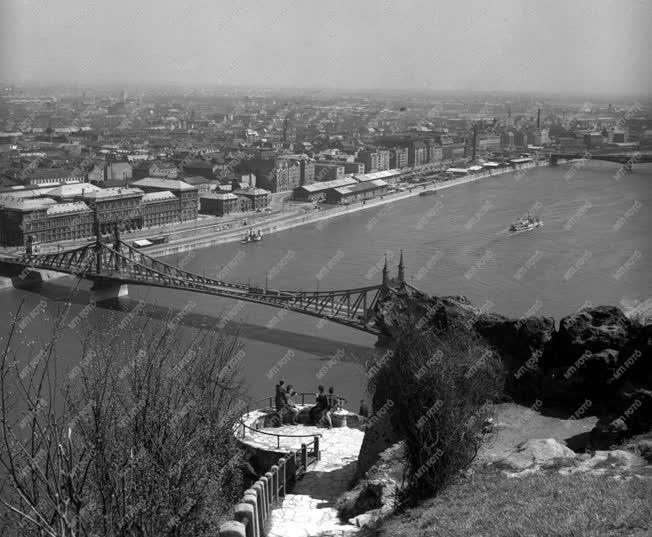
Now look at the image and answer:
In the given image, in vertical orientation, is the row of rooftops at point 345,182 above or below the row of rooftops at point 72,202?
below

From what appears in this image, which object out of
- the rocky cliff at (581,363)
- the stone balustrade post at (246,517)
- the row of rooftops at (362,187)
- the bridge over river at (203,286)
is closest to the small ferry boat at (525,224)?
the bridge over river at (203,286)

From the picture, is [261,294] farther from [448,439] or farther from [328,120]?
[328,120]

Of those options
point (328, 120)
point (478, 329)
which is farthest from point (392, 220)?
point (328, 120)

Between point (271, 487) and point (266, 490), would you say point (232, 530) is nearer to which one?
point (266, 490)

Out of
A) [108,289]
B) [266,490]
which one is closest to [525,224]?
[108,289]

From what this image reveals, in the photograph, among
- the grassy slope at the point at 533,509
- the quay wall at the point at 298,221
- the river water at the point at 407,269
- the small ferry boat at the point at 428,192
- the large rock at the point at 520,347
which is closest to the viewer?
the grassy slope at the point at 533,509

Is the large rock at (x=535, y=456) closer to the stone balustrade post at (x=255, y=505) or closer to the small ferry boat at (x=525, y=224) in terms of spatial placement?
the stone balustrade post at (x=255, y=505)
